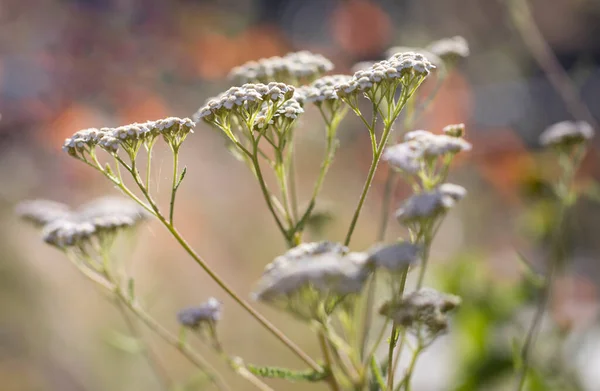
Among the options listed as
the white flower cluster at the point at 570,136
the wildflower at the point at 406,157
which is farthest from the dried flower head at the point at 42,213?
the white flower cluster at the point at 570,136

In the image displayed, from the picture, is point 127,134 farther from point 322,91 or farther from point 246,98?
point 322,91

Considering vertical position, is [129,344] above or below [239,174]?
below

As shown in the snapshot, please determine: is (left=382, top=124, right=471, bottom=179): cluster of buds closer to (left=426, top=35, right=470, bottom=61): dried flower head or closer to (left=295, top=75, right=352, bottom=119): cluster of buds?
(left=295, top=75, right=352, bottom=119): cluster of buds

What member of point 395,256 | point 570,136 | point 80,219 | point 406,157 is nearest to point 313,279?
point 395,256

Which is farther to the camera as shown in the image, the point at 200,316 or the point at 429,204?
the point at 200,316

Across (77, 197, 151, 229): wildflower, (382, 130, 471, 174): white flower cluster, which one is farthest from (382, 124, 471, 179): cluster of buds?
(77, 197, 151, 229): wildflower

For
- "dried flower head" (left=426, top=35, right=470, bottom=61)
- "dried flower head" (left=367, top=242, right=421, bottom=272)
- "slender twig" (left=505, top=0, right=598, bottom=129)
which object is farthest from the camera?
"slender twig" (left=505, top=0, right=598, bottom=129)
